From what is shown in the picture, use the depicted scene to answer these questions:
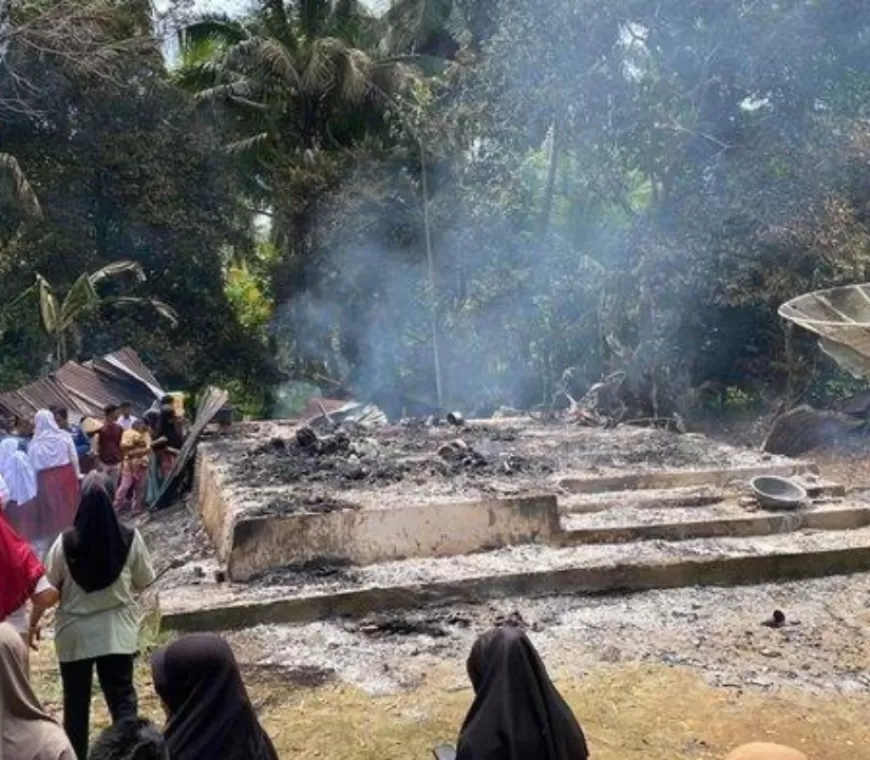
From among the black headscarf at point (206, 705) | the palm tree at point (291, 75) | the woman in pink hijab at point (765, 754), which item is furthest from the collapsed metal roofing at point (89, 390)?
the woman in pink hijab at point (765, 754)

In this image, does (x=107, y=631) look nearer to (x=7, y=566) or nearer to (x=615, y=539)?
(x=7, y=566)

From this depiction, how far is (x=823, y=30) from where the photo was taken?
53.6 ft

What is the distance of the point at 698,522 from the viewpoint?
803cm

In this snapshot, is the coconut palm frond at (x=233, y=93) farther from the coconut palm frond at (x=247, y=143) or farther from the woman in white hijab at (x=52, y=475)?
the woman in white hijab at (x=52, y=475)

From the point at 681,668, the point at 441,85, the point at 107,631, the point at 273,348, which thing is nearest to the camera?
the point at 107,631

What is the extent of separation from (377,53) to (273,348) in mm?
8643

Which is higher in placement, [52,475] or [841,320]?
[841,320]

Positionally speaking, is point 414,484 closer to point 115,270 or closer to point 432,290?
point 115,270

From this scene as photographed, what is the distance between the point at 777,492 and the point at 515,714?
634 cm

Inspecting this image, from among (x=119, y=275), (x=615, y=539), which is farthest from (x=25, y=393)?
(x=615, y=539)

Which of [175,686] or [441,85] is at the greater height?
[441,85]

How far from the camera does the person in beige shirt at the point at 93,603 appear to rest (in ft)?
14.0

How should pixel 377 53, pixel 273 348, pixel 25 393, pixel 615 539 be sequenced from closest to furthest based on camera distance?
pixel 615 539, pixel 25 393, pixel 273 348, pixel 377 53

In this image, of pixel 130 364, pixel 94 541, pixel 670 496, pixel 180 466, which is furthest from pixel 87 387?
pixel 94 541
